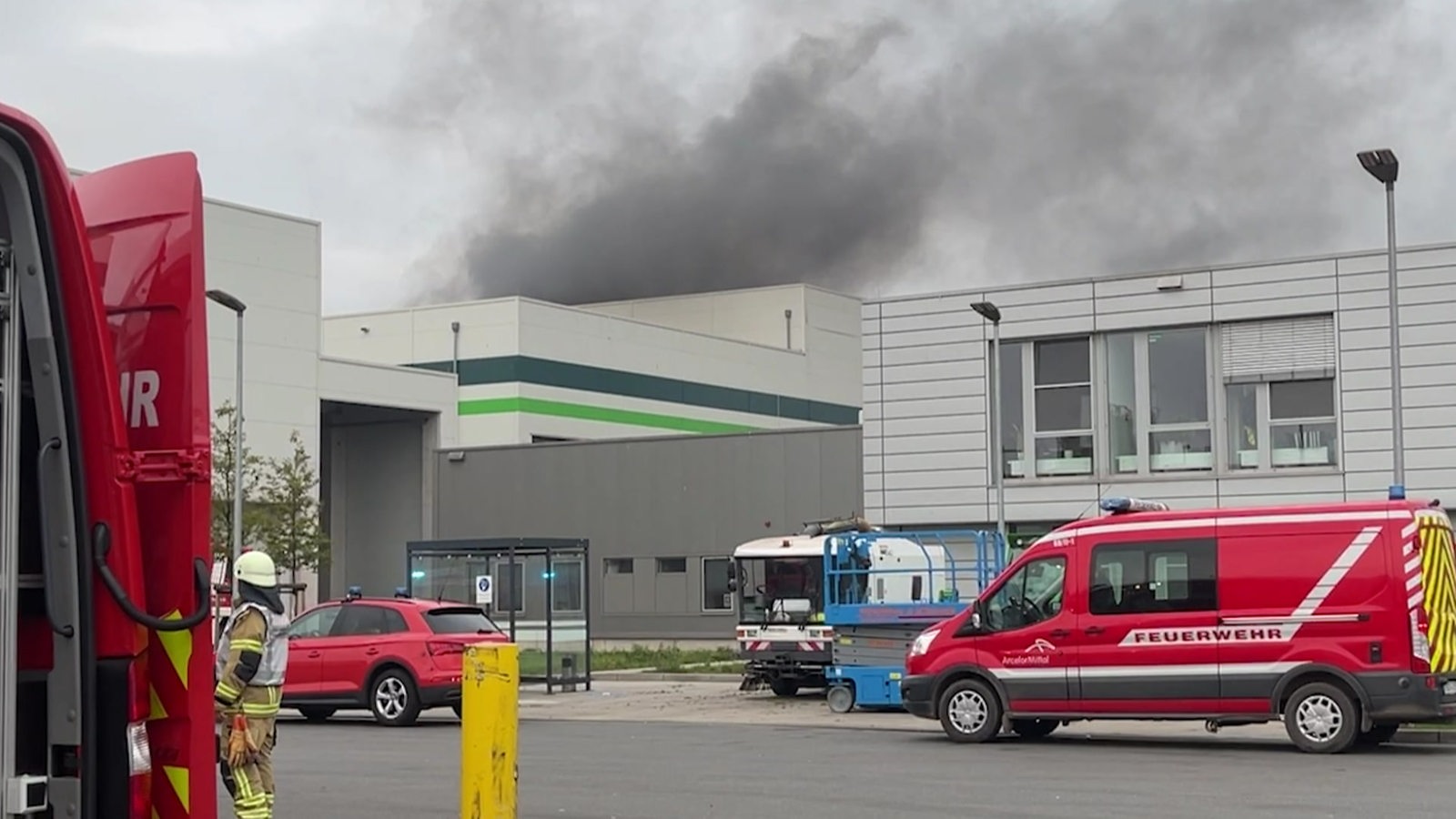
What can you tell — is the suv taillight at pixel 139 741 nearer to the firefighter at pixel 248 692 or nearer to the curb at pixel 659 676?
the firefighter at pixel 248 692

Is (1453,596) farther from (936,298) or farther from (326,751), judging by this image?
(936,298)

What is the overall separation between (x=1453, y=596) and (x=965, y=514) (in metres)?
16.5

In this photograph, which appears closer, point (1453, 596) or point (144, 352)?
point (144, 352)

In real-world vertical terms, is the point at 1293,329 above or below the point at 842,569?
above

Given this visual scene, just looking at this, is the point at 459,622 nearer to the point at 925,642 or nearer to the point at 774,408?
the point at 925,642

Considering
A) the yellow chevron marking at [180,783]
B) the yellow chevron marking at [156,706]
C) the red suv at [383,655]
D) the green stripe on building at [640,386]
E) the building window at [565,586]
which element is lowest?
the red suv at [383,655]

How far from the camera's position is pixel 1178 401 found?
1247 inches

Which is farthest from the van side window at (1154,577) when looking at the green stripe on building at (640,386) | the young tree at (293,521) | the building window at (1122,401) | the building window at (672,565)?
the green stripe on building at (640,386)

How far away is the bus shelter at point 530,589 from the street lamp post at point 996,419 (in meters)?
6.69

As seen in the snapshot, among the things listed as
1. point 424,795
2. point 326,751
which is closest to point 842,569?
point 326,751

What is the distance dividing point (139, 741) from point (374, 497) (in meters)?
52.1

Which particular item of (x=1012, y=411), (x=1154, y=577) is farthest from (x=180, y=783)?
(x=1012, y=411)

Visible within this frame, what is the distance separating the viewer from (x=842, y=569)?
25.2 m

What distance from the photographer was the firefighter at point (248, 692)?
32.4ft
